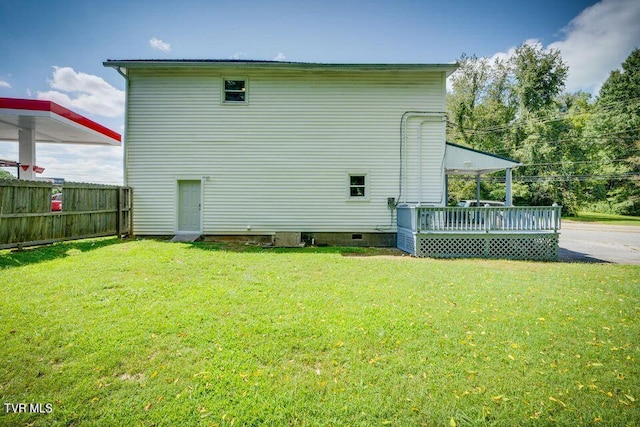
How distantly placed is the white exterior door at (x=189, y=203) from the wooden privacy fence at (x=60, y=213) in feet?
6.26

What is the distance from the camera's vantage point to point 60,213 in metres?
8.88

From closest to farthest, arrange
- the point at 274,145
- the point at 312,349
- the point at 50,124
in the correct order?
the point at 312,349
the point at 274,145
the point at 50,124

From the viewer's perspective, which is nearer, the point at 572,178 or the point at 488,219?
the point at 488,219

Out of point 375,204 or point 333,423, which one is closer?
point 333,423

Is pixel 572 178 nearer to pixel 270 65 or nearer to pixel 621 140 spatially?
pixel 621 140

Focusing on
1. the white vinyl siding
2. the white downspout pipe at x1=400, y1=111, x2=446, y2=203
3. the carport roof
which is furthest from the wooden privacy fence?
the white downspout pipe at x1=400, y1=111, x2=446, y2=203

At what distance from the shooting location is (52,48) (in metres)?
13.0

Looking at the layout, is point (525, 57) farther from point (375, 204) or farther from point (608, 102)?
point (375, 204)

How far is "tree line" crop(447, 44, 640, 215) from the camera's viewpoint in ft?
96.8

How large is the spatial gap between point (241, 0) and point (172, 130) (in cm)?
570

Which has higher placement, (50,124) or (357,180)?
(50,124)

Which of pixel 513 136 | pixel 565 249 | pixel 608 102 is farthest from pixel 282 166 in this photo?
pixel 608 102

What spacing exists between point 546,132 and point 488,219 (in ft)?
92.2

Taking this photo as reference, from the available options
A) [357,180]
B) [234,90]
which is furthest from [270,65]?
[357,180]
